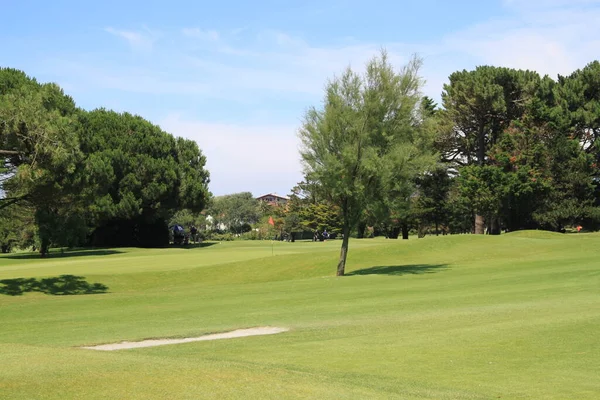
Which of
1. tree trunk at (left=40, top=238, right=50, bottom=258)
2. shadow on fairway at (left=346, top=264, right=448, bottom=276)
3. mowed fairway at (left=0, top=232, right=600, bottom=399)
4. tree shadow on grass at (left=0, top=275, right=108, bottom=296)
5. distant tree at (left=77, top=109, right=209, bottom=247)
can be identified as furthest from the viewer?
distant tree at (left=77, top=109, right=209, bottom=247)

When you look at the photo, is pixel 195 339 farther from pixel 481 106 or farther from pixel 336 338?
pixel 481 106

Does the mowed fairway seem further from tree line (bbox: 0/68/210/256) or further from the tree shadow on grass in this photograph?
tree line (bbox: 0/68/210/256)

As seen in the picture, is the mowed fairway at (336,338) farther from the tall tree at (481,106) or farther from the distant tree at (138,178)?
the tall tree at (481,106)

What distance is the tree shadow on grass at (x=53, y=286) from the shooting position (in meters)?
32.7

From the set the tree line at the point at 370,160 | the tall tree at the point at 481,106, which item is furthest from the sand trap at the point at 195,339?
the tall tree at the point at 481,106

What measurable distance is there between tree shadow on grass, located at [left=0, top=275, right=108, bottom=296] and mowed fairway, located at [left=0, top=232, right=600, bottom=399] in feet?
2.85

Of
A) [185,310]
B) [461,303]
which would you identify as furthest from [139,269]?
[461,303]

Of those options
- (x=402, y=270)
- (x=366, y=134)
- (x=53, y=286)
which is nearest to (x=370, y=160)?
(x=366, y=134)

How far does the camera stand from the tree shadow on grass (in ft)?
107

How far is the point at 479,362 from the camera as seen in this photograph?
12188 mm

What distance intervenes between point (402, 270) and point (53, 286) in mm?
19115

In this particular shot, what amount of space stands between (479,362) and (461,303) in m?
8.78

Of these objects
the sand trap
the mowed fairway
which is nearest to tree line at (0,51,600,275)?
the mowed fairway

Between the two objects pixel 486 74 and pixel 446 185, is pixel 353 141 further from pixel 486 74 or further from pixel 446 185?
pixel 446 185
